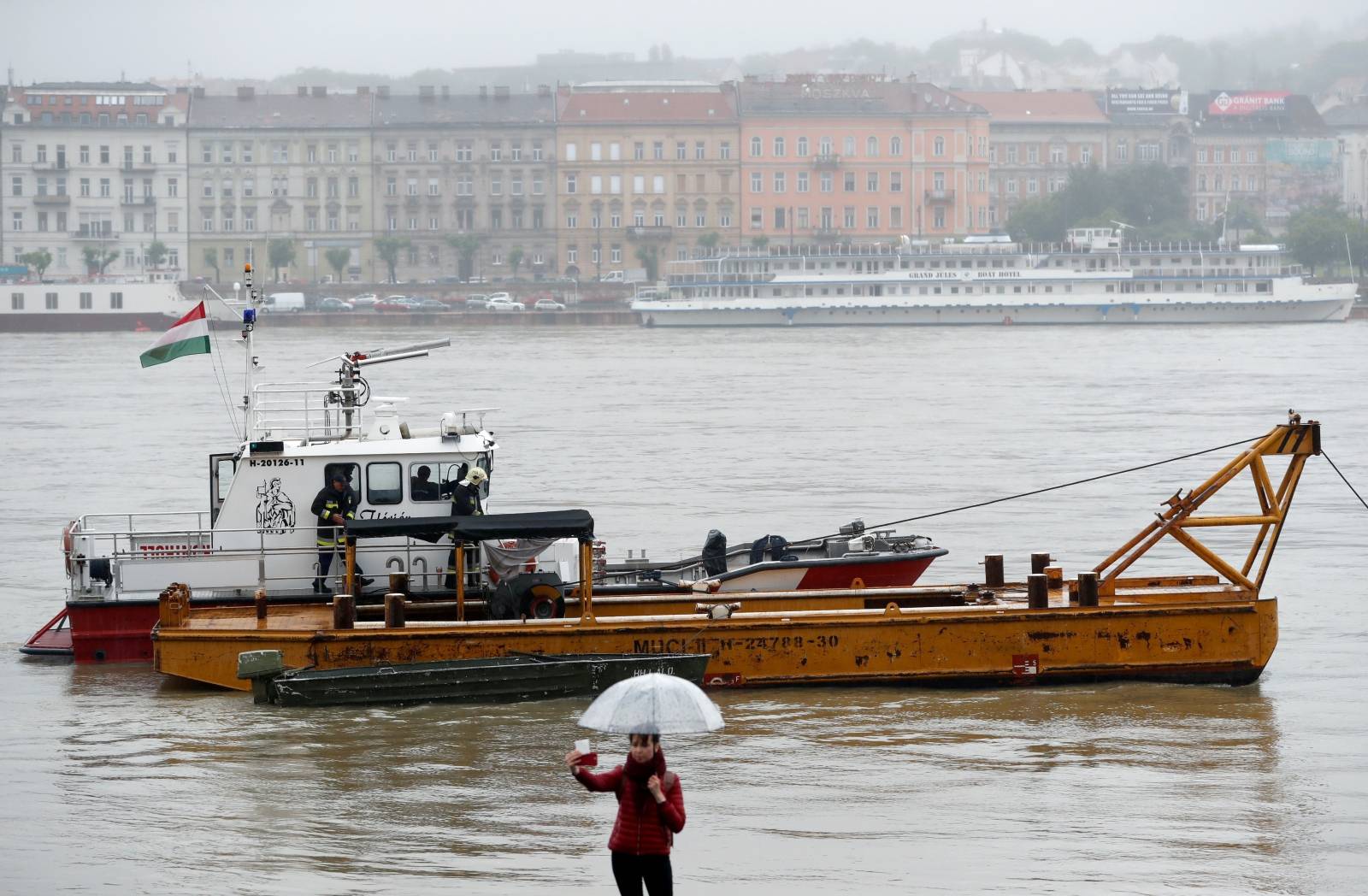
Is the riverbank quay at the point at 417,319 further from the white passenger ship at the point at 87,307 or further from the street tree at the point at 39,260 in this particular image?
the street tree at the point at 39,260

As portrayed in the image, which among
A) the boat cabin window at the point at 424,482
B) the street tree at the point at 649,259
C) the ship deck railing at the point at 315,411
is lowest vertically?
the boat cabin window at the point at 424,482

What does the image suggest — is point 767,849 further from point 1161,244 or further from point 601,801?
point 1161,244

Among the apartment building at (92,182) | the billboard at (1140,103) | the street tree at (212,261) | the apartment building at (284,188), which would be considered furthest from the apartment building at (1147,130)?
the apartment building at (92,182)

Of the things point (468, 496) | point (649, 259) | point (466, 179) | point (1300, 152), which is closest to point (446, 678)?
point (468, 496)

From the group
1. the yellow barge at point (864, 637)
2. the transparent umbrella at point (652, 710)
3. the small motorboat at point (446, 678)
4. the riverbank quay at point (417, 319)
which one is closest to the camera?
the transparent umbrella at point (652, 710)

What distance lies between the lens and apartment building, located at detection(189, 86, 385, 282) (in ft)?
422

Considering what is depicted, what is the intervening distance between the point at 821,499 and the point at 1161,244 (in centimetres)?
8542

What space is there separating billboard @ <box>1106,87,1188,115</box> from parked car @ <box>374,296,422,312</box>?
62.3 m

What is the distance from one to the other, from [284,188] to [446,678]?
117m

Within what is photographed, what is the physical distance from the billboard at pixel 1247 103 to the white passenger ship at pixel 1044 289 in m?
49.2

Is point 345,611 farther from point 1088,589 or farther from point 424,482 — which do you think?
point 1088,589

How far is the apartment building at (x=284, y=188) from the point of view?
12862 centimetres

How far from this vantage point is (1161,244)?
113500mm

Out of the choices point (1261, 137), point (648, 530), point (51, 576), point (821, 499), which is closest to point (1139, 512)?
point (821, 499)
